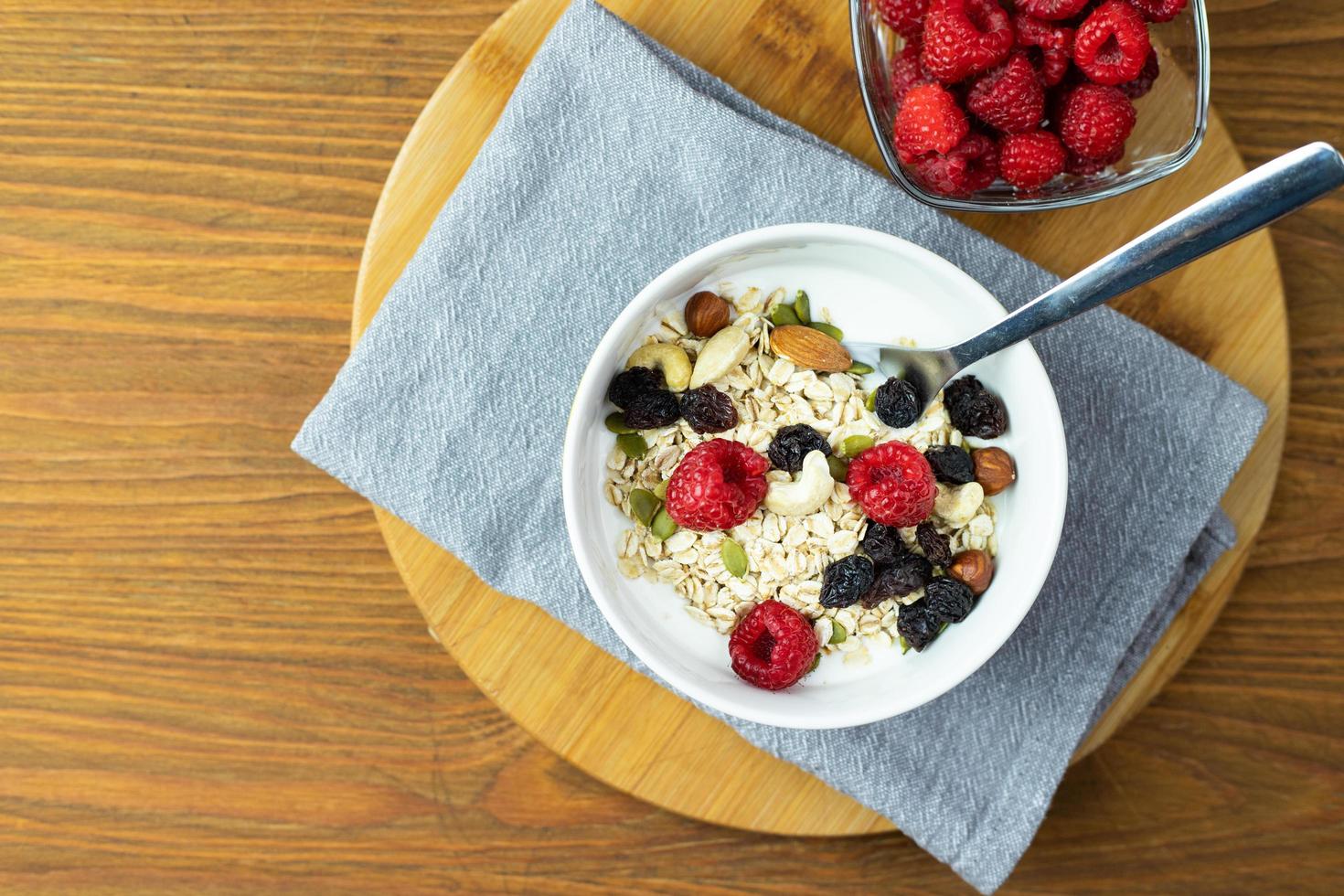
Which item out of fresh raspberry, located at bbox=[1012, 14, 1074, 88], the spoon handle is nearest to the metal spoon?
the spoon handle

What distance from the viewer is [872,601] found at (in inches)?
32.1

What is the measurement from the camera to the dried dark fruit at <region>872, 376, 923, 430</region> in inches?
31.8

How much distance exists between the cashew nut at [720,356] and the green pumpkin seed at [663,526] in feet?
0.36

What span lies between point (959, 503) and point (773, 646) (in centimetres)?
19

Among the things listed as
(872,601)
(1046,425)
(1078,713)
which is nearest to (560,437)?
(872,601)

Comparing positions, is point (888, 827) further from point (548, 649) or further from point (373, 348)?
point (373, 348)

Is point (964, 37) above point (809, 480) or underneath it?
above

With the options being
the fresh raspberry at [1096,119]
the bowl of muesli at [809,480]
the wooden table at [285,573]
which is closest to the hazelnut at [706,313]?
the bowl of muesli at [809,480]

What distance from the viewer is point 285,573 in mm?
1184

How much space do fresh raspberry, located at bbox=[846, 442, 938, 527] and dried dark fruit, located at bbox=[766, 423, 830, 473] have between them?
36mm

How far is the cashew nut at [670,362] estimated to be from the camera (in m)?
0.82

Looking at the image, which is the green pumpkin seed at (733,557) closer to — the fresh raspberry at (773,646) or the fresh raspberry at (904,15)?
the fresh raspberry at (773,646)

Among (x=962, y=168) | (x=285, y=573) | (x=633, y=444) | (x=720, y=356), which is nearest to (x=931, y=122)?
(x=962, y=168)

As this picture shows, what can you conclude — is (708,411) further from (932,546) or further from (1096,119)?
(1096,119)
